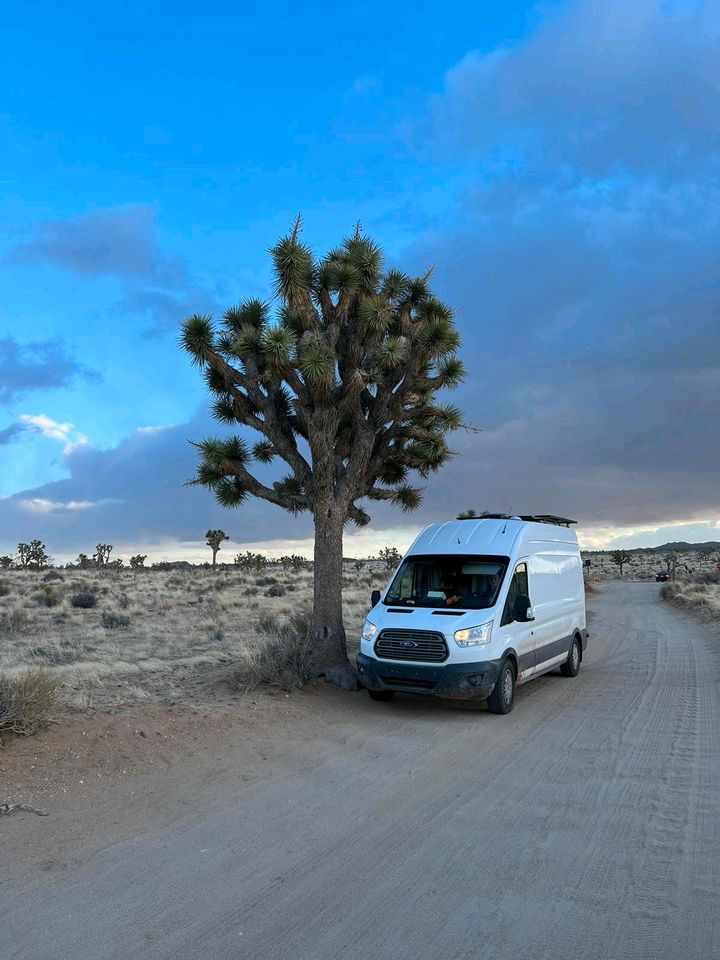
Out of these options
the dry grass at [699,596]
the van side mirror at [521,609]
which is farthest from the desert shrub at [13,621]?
the dry grass at [699,596]

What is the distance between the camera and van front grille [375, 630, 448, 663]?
33.0 ft

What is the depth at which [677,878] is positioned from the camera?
16.5 feet

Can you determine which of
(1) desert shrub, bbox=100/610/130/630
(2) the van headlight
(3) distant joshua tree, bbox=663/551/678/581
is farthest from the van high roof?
(3) distant joshua tree, bbox=663/551/678/581

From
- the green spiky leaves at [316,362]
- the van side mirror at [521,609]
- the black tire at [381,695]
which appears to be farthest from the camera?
the green spiky leaves at [316,362]

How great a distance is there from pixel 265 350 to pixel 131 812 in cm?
729

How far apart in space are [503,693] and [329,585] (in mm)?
3855

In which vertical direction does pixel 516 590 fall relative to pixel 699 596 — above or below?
above

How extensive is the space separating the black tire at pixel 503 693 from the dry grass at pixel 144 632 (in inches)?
127

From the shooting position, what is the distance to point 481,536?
39.1 feet

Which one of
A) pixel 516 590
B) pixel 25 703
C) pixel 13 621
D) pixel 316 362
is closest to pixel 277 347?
pixel 316 362

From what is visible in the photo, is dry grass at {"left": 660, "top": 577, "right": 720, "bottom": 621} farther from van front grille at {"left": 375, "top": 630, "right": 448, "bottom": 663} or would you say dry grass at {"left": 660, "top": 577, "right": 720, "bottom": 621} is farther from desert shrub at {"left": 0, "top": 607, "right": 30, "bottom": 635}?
desert shrub at {"left": 0, "top": 607, "right": 30, "bottom": 635}

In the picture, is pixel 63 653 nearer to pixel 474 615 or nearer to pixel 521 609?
pixel 474 615

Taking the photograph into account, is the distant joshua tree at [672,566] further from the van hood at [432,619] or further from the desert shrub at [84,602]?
the van hood at [432,619]

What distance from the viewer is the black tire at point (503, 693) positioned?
1023 centimetres
